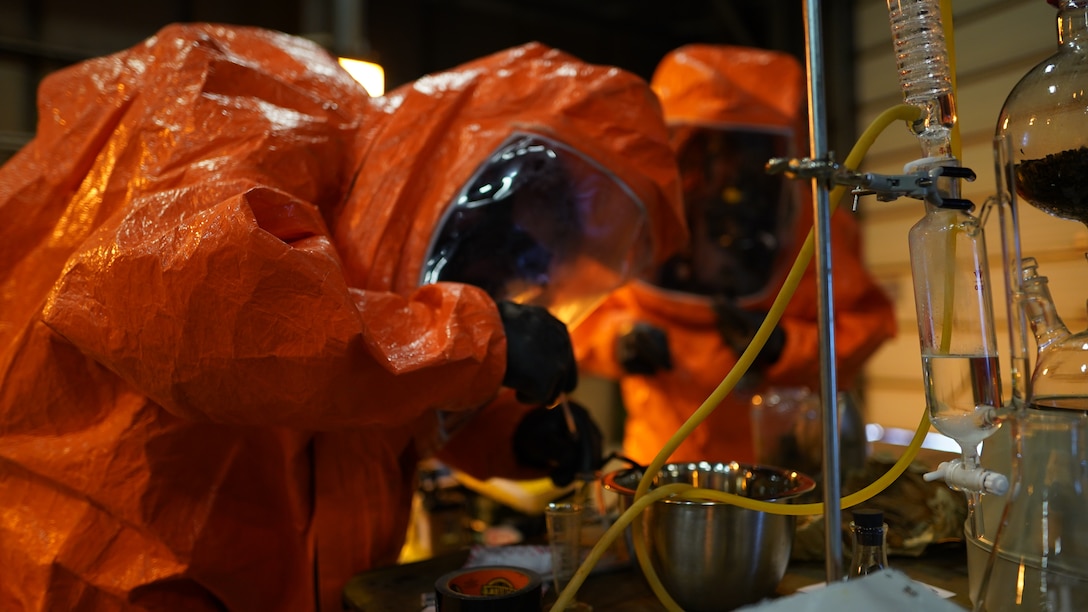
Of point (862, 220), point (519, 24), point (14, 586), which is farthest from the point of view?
point (519, 24)

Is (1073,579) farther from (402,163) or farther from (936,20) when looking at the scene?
(402,163)

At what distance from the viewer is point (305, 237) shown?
0.95 m

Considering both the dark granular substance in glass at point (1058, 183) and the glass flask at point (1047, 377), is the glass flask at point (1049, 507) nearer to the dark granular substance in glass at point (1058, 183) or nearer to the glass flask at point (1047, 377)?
the glass flask at point (1047, 377)

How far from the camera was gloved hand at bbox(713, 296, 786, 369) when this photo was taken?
7.08 ft

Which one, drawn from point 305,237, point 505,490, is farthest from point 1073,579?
point 505,490

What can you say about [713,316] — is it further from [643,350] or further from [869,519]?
[869,519]

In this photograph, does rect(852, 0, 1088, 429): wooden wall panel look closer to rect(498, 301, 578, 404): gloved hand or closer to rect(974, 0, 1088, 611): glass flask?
rect(974, 0, 1088, 611): glass flask

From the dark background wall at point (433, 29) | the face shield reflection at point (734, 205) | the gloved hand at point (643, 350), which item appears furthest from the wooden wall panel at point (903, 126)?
the gloved hand at point (643, 350)

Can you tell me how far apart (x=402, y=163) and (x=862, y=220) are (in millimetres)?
3335

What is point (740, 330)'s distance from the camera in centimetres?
217

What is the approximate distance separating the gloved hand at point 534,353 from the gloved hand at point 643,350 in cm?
110

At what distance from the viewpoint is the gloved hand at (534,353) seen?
1038 millimetres

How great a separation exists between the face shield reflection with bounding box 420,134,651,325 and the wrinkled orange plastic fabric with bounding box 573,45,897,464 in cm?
87

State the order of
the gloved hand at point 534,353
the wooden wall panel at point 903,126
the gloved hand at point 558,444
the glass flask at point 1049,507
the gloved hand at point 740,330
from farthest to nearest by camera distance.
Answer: the wooden wall panel at point 903,126 → the gloved hand at point 740,330 → the gloved hand at point 558,444 → the gloved hand at point 534,353 → the glass flask at point 1049,507
